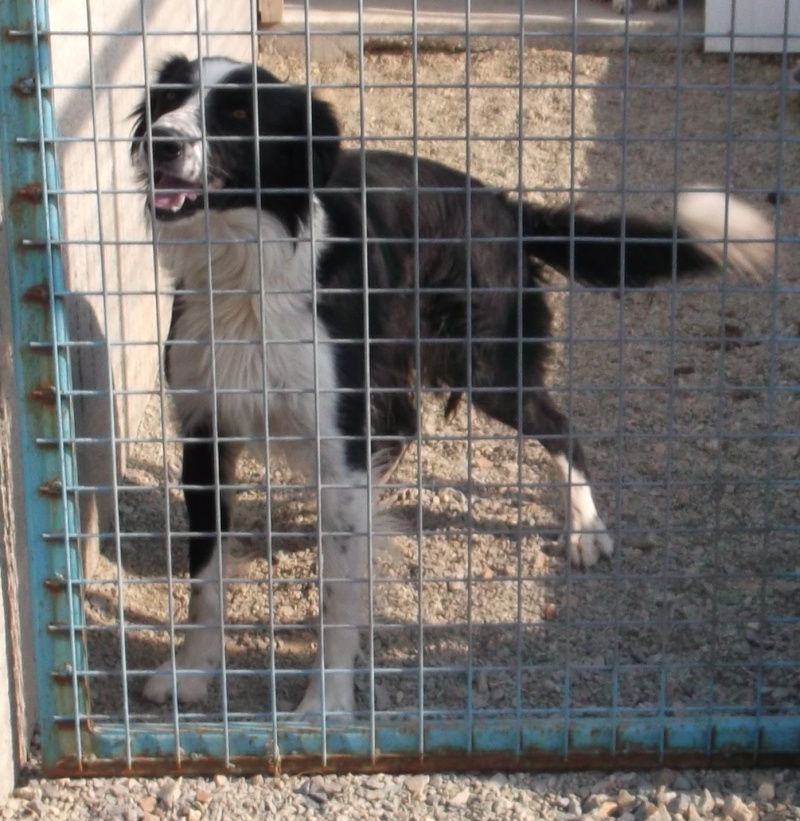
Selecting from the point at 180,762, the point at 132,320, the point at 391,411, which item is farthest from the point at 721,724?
the point at 132,320

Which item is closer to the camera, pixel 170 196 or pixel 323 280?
pixel 170 196

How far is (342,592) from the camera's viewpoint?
306cm

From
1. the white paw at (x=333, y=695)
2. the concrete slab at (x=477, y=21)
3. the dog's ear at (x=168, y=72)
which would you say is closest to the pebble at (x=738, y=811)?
the white paw at (x=333, y=695)

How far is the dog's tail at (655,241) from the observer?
2.60 meters

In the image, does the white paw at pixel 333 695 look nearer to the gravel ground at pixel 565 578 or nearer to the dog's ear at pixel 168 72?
the gravel ground at pixel 565 578

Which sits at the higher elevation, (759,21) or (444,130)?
(759,21)

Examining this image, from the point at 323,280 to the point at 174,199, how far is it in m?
0.47

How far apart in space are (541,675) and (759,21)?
19.7 ft

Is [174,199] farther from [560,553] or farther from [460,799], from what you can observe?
[560,553]

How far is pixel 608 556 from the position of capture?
381 centimetres

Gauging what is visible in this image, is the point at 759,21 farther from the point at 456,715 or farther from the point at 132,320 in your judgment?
the point at 456,715

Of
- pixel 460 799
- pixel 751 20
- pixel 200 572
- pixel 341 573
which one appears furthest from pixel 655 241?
pixel 751 20

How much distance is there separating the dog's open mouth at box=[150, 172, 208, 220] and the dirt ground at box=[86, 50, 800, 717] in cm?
35

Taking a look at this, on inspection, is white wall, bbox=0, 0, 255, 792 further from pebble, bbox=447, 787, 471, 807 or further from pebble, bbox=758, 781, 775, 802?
pebble, bbox=758, 781, 775, 802
